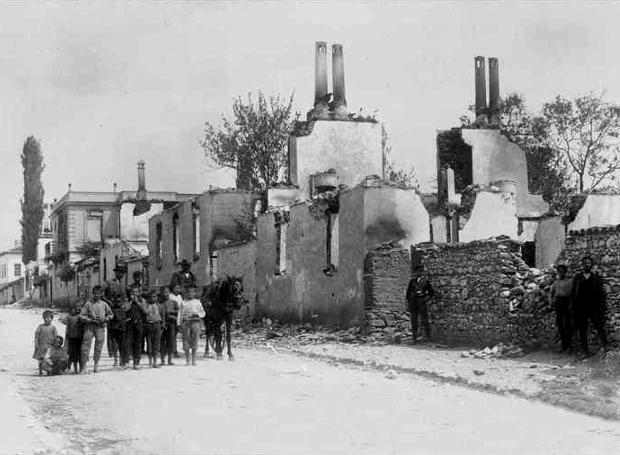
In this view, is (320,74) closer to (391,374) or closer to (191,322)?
(191,322)

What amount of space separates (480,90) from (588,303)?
26185 millimetres

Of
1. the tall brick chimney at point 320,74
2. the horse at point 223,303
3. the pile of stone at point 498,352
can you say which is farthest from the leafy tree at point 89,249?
the pile of stone at point 498,352

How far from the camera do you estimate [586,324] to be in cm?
1494

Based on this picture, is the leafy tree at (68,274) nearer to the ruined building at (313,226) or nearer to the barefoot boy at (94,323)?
the ruined building at (313,226)

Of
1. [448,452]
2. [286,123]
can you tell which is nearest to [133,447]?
[448,452]

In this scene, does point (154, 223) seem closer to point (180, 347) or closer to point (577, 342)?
point (180, 347)

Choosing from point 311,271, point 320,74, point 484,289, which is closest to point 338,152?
point 320,74

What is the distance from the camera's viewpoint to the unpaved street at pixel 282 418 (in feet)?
25.8

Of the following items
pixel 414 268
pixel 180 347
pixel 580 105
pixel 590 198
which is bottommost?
pixel 180 347

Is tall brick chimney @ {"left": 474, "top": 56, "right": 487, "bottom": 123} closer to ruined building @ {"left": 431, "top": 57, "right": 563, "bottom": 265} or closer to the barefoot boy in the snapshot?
ruined building @ {"left": 431, "top": 57, "right": 563, "bottom": 265}

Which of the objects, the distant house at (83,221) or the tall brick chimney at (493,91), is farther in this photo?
the distant house at (83,221)

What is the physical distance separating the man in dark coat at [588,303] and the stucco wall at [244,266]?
1574 centimetres

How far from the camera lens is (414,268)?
21.0 metres

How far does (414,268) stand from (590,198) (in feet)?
37.0
